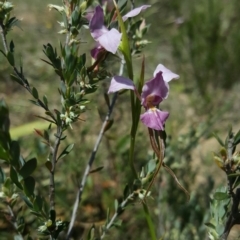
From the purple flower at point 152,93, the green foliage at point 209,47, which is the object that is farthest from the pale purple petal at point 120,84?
the green foliage at point 209,47

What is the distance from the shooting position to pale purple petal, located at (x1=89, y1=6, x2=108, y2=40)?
79cm

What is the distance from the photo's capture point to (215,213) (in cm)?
87

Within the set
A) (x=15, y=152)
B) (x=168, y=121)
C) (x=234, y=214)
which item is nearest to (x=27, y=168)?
(x=15, y=152)

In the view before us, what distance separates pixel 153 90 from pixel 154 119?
0.19 feet

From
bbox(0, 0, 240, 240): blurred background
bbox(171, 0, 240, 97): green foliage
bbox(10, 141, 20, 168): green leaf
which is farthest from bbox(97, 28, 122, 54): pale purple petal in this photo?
bbox(171, 0, 240, 97): green foliage

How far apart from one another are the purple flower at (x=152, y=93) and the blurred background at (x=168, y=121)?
0.53m

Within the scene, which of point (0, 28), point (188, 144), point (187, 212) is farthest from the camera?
point (188, 144)

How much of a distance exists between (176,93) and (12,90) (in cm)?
108

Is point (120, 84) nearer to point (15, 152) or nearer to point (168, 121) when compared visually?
point (15, 152)

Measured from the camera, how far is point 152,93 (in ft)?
2.63

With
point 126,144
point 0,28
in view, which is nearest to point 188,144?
point 126,144

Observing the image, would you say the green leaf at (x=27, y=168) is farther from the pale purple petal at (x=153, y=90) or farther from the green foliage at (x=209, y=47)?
the green foliage at (x=209, y=47)

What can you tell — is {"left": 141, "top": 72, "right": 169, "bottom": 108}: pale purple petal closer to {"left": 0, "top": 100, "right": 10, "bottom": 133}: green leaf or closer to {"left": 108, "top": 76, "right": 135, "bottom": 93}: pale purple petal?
{"left": 108, "top": 76, "right": 135, "bottom": 93}: pale purple petal

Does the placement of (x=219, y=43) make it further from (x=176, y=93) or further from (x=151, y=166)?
(x=151, y=166)
